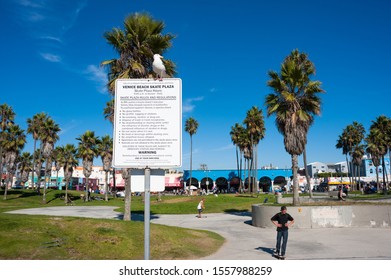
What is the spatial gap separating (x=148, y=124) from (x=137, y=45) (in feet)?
50.9

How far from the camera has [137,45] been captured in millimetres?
18375

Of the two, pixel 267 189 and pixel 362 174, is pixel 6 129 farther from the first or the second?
pixel 362 174

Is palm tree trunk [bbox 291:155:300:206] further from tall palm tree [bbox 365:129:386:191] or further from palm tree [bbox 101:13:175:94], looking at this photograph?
tall palm tree [bbox 365:129:386:191]

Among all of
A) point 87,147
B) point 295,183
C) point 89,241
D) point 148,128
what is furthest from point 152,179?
point 87,147

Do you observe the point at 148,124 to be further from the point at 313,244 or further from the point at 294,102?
the point at 294,102

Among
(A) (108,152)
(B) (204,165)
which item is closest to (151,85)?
(A) (108,152)

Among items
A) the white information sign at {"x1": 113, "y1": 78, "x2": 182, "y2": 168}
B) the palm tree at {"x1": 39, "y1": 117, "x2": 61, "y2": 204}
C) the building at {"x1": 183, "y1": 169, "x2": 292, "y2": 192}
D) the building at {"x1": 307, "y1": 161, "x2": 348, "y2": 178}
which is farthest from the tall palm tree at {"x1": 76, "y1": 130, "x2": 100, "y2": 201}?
the building at {"x1": 307, "y1": 161, "x2": 348, "y2": 178}

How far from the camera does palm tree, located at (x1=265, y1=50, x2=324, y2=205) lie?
20125 millimetres

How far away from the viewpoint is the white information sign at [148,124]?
4.05 m

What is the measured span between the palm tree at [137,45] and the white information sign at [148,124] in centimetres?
1412

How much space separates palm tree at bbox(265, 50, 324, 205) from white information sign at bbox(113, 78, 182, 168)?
17055 millimetres

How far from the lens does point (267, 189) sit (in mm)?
84750
